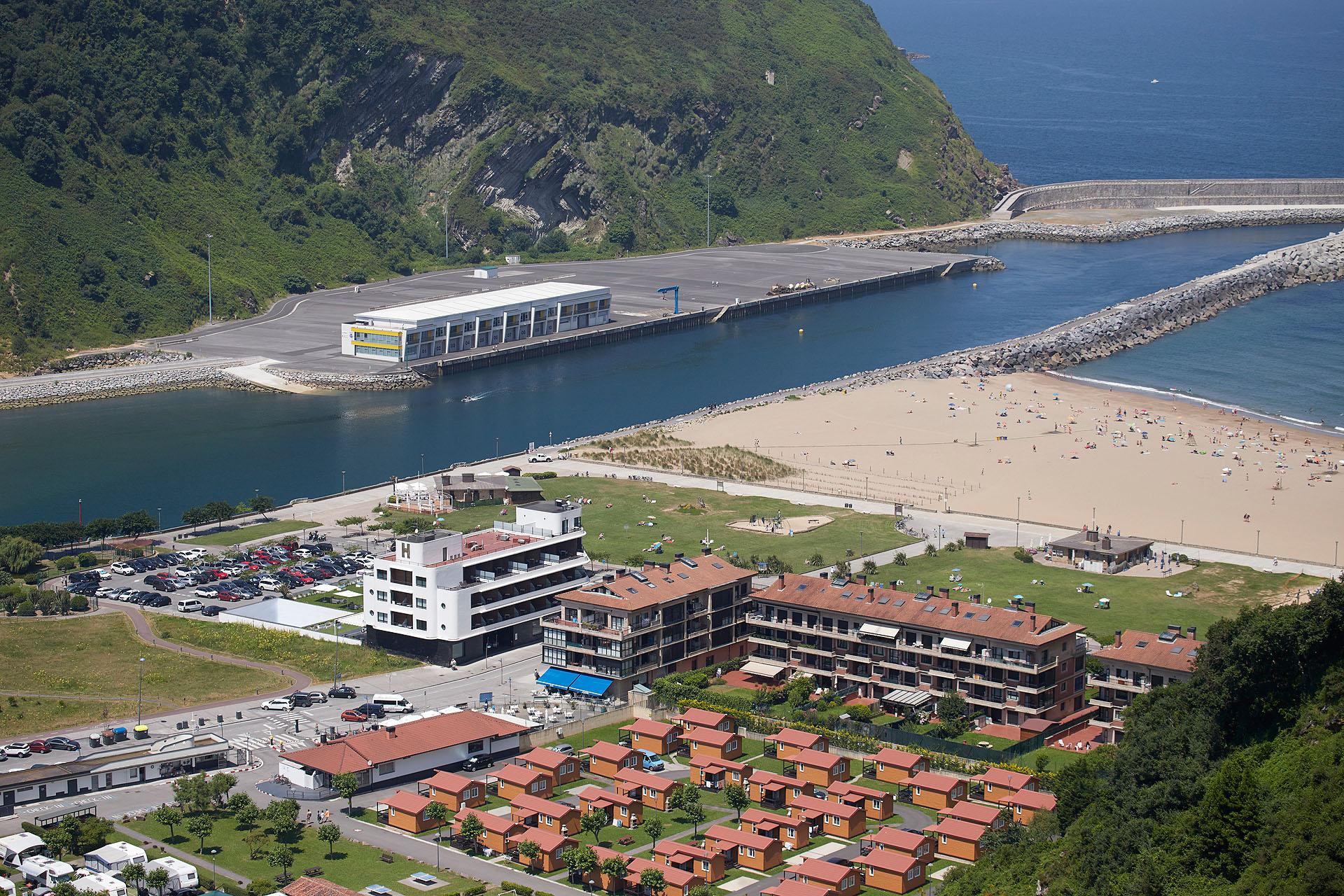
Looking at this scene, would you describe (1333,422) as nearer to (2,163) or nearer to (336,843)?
(336,843)

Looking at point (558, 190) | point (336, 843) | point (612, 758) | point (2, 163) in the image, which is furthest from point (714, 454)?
point (558, 190)

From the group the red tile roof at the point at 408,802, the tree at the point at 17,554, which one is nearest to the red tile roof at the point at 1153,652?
the red tile roof at the point at 408,802

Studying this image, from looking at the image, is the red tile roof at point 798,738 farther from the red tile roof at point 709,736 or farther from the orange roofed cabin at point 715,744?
the red tile roof at point 709,736

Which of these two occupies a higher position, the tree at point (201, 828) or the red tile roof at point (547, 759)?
the red tile roof at point (547, 759)

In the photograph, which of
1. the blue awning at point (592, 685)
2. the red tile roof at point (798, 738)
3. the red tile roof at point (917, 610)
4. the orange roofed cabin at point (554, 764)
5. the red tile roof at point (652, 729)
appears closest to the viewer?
the orange roofed cabin at point (554, 764)

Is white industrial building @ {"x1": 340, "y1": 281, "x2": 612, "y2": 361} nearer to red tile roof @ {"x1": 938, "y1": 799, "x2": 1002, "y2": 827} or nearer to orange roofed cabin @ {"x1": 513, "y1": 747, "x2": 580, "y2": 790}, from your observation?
orange roofed cabin @ {"x1": 513, "y1": 747, "x2": 580, "y2": 790}

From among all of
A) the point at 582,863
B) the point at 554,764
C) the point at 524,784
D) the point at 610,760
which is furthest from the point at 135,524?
the point at 582,863

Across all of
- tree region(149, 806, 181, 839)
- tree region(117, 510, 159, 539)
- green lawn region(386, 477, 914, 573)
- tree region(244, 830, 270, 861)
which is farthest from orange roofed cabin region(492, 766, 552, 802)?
tree region(117, 510, 159, 539)
